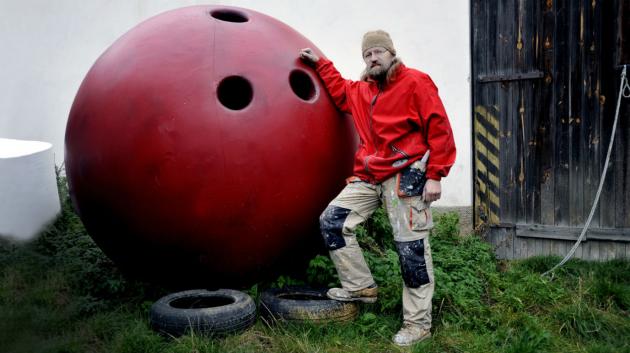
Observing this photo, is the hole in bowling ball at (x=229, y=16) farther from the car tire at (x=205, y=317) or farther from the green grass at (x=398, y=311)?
the car tire at (x=205, y=317)

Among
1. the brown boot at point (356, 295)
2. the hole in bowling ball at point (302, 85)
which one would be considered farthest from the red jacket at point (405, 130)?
the brown boot at point (356, 295)

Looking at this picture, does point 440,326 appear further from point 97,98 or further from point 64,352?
point 97,98

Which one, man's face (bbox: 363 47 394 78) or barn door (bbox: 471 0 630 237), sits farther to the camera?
barn door (bbox: 471 0 630 237)

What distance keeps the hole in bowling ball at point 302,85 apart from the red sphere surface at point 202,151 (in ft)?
0.15

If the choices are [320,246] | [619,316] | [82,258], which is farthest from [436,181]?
[82,258]

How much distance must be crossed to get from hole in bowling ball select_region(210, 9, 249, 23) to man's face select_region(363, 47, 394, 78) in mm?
1115

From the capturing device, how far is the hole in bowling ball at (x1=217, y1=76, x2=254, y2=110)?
3.88m

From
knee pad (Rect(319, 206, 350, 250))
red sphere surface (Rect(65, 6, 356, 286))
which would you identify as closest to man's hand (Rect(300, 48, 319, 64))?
A: red sphere surface (Rect(65, 6, 356, 286))

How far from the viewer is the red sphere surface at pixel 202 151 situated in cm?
367

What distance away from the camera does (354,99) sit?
404 cm

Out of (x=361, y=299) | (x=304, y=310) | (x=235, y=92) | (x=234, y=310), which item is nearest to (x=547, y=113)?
(x=361, y=299)

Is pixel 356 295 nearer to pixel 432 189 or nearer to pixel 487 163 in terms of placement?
pixel 432 189

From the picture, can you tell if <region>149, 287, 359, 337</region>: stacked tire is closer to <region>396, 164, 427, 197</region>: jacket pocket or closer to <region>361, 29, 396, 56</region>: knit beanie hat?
<region>396, 164, 427, 197</region>: jacket pocket

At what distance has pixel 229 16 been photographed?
4383mm
